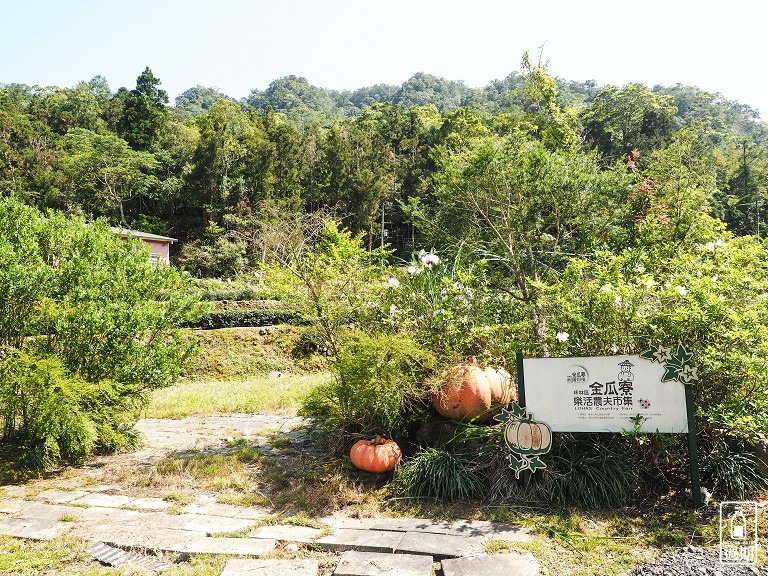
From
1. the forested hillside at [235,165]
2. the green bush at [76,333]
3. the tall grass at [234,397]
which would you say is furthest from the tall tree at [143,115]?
the green bush at [76,333]

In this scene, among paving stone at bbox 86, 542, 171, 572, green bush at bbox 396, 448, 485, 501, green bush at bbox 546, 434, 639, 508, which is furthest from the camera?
green bush at bbox 396, 448, 485, 501

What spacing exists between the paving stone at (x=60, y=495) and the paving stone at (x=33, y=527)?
0.40m

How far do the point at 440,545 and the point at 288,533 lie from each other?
101cm

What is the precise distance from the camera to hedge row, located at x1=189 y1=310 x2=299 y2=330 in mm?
13133

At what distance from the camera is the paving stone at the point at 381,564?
10.2 feet

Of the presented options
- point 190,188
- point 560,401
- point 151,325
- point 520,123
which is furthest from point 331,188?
point 560,401

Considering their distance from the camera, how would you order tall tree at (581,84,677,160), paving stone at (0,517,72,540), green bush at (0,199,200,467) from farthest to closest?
tall tree at (581,84,677,160)
green bush at (0,199,200,467)
paving stone at (0,517,72,540)

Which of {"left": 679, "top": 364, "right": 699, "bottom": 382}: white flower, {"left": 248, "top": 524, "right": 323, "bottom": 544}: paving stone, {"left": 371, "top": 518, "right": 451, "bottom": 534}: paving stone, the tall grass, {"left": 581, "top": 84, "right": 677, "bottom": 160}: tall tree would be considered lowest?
the tall grass

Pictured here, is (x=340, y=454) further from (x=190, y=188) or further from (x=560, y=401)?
(x=190, y=188)

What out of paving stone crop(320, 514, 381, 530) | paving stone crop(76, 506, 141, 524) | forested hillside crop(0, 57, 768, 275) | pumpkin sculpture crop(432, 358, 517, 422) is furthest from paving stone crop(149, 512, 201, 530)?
forested hillside crop(0, 57, 768, 275)

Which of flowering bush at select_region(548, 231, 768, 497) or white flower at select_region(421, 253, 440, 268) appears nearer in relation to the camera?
flowering bush at select_region(548, 231, 768, 497)

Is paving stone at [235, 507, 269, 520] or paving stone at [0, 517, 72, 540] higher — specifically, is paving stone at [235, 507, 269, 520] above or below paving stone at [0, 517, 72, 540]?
below

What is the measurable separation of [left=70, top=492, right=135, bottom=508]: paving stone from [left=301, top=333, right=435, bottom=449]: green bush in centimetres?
175

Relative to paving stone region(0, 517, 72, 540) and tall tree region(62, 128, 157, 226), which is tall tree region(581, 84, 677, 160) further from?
paving stone region(0, 517, 72, 540)
